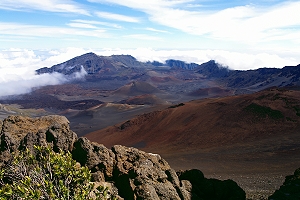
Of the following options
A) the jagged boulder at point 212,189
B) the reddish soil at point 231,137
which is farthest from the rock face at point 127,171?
the reddish soil at point 231,137

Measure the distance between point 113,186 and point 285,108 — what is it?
132 feet

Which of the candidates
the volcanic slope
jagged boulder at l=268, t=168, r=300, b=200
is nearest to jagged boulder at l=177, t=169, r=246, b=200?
jagged boulder at l=268, t=168, r=300, b=200

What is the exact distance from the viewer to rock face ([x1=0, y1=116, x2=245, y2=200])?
12.1m

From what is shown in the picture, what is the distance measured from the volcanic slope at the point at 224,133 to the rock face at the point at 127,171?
14304mm

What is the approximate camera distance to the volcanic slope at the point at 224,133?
103 feet

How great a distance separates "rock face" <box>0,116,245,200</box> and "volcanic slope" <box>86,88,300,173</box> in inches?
563

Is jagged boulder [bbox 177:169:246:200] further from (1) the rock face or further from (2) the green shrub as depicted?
(2) the green shrub

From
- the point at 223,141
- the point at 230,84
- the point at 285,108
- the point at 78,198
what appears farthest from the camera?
the point at 230,84

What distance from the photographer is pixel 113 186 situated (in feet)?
41.1

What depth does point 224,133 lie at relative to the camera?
41.0m

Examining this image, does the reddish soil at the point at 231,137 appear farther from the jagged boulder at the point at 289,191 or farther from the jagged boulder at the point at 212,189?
the jagged boulder at the point at 212,189

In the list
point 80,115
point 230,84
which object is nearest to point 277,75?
point 230,84

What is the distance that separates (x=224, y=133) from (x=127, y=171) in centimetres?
2998

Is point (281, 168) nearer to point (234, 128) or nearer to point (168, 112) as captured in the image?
point (234, 128)
